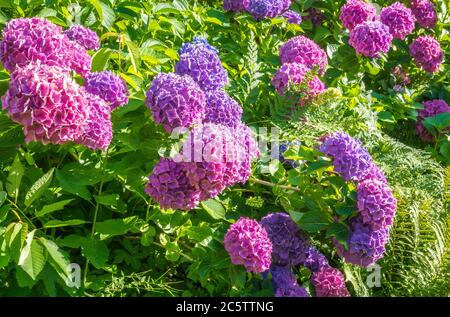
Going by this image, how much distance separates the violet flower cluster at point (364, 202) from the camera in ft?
7.98

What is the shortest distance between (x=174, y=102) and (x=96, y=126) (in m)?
0.26

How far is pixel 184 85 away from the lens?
227 cm

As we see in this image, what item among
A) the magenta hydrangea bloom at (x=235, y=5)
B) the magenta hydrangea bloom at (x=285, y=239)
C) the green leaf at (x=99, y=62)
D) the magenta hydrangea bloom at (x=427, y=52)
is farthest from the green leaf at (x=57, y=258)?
the magenta hydrangea bloom at (x=427, y=52)

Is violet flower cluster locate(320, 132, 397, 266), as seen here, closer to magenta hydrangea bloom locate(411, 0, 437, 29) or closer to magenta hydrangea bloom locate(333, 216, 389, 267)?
magenta hydrangea bloom locate(333, 216, 389, 267)

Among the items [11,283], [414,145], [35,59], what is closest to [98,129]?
[35,59]

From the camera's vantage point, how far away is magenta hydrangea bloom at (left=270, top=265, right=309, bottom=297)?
2.61 m

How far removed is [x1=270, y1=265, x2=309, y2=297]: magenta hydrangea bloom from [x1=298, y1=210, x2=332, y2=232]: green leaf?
22 centimetres

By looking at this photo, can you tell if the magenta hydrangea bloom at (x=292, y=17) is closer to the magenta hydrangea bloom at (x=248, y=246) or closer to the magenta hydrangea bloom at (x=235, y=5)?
the magenta hydrangea bloom at (x=235, y=5)

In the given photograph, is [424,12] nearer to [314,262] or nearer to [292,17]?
[292,17]

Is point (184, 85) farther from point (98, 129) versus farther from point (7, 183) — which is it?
point (7, 183)

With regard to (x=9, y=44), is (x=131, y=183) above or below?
below

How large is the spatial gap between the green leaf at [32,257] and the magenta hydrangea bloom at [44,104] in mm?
342

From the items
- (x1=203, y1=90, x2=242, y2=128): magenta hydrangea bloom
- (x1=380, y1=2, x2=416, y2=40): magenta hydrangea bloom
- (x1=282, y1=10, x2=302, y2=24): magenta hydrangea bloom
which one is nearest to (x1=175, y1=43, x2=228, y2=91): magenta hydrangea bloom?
(x1=203, y1=90, x2=242, y2=128): magenta hydrangea bloom

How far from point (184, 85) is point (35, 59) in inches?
18.6
